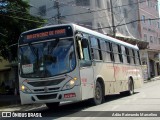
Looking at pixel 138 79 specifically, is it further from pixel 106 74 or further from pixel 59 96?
pixel 59 96

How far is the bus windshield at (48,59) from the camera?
12102 millimetres

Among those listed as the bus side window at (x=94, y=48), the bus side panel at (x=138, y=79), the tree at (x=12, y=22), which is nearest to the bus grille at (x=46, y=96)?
the bus side window at (x=94, y=48)

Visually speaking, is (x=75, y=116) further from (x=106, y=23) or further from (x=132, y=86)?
(x=106, y=23)

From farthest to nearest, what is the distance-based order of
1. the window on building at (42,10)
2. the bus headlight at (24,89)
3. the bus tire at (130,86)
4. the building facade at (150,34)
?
the building facade at (150,34) < the window on building at (42,10) < the bus tire at (130,86) < the bus headlight at (24,89)

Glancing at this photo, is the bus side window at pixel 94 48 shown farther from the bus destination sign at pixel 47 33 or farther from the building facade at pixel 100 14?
the building facade at pixel 100 14

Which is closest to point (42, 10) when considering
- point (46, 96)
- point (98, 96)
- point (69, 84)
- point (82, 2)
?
point (82, 2)

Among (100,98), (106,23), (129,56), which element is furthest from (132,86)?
(106,23)

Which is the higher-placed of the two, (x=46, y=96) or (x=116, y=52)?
(x=116, y=52)

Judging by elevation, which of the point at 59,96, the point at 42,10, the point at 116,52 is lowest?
the point at 59,96

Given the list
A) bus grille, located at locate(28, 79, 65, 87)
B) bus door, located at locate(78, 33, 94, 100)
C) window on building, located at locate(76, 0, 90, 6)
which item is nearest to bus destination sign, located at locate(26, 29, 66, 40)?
bus door, located at locate(78, 33, 94, 100)

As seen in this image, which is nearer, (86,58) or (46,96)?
(46,96)

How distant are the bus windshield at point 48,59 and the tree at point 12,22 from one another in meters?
11.5

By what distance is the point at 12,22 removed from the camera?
24641mm

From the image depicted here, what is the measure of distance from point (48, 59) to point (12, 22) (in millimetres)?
13229
